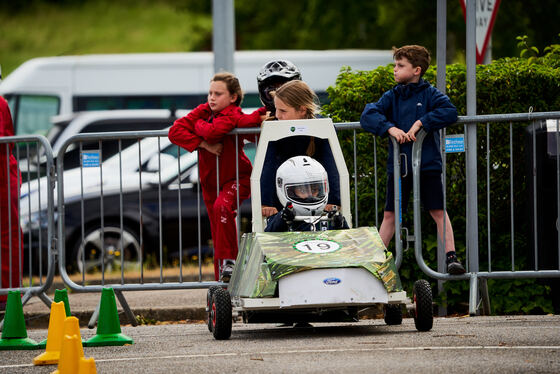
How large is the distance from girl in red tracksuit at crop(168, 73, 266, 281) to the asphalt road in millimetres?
839

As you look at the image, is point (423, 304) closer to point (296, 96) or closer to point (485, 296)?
point (296, 96)

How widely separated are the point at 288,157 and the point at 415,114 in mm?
1276

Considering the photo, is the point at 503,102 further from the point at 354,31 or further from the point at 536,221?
the point at 354,31

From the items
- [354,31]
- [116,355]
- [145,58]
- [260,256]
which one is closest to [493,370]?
[260,256]

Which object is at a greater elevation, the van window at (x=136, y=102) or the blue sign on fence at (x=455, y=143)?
the van window at (x=136, y=102)

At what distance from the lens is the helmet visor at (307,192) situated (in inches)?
308

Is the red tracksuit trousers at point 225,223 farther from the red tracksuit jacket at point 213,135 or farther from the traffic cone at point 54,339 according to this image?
the traffic cone at point 54,339

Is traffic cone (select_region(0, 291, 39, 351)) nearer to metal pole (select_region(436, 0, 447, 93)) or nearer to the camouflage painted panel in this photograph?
the camouflage painted panel

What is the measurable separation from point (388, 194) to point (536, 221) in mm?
1190

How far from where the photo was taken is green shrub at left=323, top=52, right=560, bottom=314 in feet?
32.2

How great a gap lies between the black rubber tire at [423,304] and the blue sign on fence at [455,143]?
2.05 meters

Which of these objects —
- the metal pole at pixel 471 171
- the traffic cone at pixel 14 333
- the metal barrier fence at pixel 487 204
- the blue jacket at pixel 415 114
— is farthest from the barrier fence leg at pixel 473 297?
the traffic cone at pixel 14 333

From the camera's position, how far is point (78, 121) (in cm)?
1759

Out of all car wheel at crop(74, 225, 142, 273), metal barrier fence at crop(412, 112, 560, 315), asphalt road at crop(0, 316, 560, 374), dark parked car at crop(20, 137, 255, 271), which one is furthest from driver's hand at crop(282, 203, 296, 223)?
car wheel at crop(74, 225, 142, 273)
